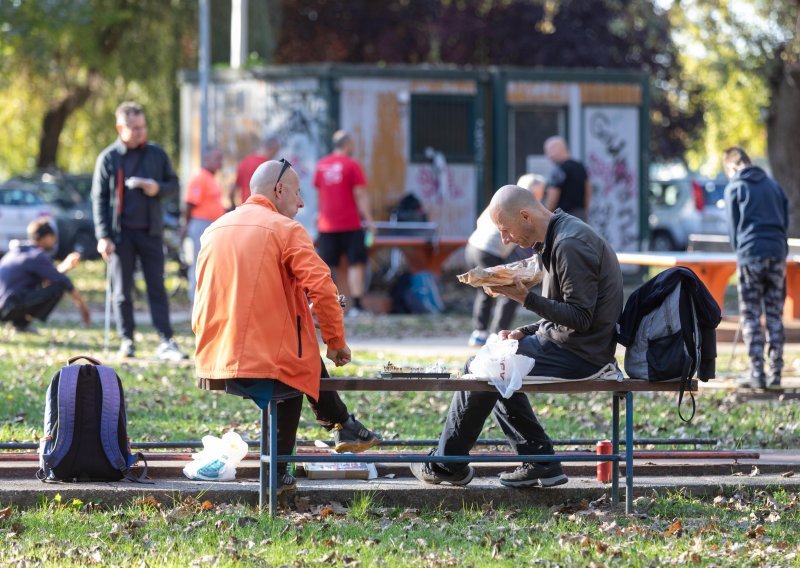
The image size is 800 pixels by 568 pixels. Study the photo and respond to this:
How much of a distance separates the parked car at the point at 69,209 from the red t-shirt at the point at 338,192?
10.6m

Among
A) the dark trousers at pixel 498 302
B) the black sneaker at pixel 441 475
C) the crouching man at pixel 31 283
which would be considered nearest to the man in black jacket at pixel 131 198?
the dark trousers at pixel 498 302

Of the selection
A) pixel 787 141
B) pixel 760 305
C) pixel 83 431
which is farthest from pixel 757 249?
pixel 787 141

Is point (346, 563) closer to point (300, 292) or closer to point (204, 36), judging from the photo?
point (300, 292)

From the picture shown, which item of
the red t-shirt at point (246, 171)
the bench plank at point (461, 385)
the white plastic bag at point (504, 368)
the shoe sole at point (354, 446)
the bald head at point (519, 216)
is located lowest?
the shoe sole at point (354, 446)

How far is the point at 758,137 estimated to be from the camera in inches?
1841

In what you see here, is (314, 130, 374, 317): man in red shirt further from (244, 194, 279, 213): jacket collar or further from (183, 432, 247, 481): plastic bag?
(244, 194, 279, 213): jacket collar

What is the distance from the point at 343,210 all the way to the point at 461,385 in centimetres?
1016

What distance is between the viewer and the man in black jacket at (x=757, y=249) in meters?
11.2

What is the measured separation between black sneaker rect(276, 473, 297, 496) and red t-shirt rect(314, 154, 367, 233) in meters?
9.94

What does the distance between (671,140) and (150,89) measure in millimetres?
11592

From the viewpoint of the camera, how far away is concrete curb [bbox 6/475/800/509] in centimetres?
705

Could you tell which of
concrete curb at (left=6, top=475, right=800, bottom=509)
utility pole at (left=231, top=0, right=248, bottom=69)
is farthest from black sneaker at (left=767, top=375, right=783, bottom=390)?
utility pole at (left=231, top=0, right=248, bottom=69)

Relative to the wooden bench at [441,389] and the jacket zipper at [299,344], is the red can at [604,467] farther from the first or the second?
the jacket zipper at [299,344]

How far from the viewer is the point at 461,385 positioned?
6957 mm
